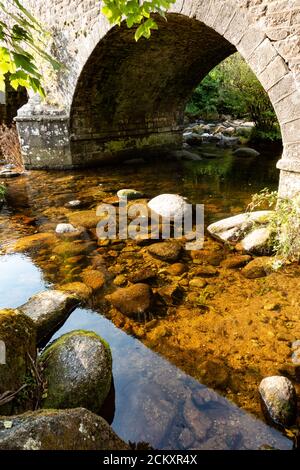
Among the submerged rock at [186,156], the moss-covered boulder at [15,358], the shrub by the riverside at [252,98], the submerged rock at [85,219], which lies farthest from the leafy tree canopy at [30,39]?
the shrub by the riverside at [252,98]

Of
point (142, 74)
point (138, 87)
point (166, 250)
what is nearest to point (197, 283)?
point (166, 250)

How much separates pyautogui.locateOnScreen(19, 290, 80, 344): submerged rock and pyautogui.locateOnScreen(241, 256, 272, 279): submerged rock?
167 cm

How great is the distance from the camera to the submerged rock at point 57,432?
3.53 feet

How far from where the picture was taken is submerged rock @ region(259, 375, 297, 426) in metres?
1.64

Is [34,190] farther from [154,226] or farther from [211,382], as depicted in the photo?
[211,382]

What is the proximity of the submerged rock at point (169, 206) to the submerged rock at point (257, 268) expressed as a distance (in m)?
1.64

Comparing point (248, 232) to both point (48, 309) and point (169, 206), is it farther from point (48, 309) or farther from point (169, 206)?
point (48, 309)

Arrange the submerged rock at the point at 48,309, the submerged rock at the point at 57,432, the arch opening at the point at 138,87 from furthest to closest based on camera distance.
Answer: the arch opening at the point at 138,87 < the submerged rock at the point at 48,309 < the submerged rock at the point at 57,432

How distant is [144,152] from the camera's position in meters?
9.64

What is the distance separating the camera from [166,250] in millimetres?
3643

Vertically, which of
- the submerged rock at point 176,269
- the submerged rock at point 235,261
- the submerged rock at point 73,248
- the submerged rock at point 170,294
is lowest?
the submerged rock at point 170,294

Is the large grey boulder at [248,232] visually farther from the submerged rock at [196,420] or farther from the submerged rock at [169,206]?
the submerged rock at [196,420]

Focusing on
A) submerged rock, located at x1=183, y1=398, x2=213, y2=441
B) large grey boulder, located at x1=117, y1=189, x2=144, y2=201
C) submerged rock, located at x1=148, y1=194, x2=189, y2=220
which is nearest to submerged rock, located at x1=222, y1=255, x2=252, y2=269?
submerged rock, located at x1=148, y1=194, x2=189, y2=220

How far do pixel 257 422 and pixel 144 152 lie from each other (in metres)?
8.71
